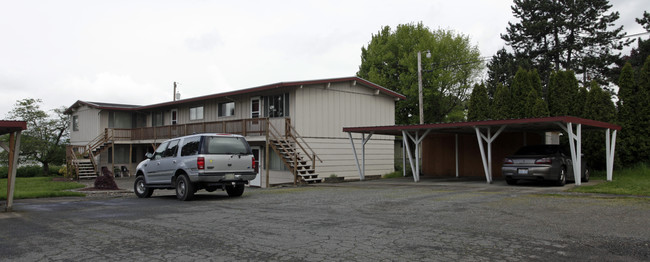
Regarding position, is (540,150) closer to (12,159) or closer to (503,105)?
(503,105)

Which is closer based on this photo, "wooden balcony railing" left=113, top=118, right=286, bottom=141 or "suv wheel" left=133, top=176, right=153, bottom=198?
"suv wheel" left=133, top=176, right=153, bottom=198

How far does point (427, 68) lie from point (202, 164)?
29.0 metres

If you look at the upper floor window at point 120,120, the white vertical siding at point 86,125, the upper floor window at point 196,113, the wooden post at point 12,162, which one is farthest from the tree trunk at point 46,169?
the wooden post at point 12,162

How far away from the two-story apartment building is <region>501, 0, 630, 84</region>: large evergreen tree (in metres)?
14.0

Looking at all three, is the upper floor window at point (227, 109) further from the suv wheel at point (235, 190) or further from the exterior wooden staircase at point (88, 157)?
the suv wheel at point (235, 190)

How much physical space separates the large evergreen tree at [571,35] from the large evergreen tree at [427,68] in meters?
Answer: 5.59

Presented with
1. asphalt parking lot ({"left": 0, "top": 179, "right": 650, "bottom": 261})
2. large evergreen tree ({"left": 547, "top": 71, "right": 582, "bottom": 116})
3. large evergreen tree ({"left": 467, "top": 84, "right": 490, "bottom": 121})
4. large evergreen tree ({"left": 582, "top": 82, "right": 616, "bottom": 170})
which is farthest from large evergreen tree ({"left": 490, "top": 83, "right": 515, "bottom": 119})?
asphalt parking lot ({"left": 0, "top": 179, "right": 650, "bottom": 261})

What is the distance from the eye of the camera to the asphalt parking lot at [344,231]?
5773 millimetres

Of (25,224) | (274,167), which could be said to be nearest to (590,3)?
(274,167)

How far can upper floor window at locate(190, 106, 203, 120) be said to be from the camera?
28.9 m

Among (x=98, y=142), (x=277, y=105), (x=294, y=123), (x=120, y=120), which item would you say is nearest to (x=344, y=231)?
(x=294, y=123)

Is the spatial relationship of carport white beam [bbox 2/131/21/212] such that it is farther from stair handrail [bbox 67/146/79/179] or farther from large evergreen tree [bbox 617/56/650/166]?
large evergreen tree [bbox 617/56/650/166]

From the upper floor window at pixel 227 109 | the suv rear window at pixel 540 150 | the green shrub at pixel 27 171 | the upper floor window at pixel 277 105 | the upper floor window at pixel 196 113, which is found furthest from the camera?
the green shrub at pixel 27 171

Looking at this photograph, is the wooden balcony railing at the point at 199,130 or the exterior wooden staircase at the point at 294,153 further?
the wooden balcony railing at the point at 199,130
